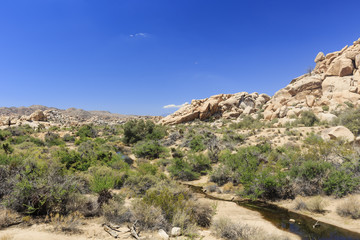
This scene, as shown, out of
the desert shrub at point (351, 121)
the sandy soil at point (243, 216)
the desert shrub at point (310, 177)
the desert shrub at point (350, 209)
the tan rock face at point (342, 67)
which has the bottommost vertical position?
the sandy soil at point (243, 216)

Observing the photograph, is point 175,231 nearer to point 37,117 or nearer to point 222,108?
point 222,108

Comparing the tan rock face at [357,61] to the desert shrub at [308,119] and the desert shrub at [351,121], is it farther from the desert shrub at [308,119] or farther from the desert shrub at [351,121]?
the desert shrub at [351,121]

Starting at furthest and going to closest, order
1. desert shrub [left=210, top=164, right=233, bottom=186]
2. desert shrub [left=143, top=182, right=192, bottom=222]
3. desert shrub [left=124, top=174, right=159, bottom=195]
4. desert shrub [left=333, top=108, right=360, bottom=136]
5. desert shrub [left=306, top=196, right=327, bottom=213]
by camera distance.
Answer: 1. desert shrub [left=333, top=108, right=360, bottom=136]
2. desert shrub [left=210, top=164, right=233, bottom=186]
3. desert shrub [left=124, top=174, right=159, bottom=195]
4. desert shrub [left=306, top=196, right=327, bottom=213]
5. desert shrub [left=143, top=182, right=192, bottom=222]

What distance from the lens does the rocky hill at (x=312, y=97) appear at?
32438mm

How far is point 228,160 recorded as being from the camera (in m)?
15.0

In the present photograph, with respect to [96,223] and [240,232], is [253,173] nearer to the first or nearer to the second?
[240,232]

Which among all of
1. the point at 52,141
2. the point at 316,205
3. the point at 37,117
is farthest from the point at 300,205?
the point at 37,117

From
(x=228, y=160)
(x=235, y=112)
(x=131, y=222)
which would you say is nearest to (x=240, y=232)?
(x=131, y=222)

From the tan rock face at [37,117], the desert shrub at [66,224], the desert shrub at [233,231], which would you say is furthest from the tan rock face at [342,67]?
the tan rock face at [37,117]

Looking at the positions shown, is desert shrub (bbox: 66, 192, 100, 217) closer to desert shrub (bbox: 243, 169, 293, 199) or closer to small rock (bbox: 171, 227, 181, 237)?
small rock (bbox: 171, 227, 181, 237)

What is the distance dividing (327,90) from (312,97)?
3769mm

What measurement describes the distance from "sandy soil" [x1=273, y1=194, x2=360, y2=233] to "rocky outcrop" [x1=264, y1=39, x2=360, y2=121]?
21376 mm

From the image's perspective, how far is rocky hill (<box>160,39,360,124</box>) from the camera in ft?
106

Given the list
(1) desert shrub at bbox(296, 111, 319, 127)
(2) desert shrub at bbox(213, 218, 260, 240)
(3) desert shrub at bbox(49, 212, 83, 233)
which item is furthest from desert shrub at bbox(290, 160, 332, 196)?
(1) desert shrub at bbox(296, 111, 319, 127)
